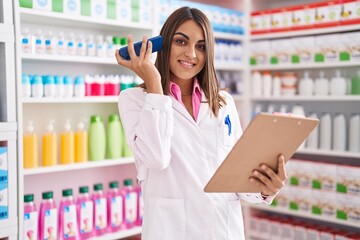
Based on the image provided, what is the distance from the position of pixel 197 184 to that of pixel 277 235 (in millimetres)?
2625

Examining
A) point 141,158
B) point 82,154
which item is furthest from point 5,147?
point 141,158

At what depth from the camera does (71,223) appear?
120 inches

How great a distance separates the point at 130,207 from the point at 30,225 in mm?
801

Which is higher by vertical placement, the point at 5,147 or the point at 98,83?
the point at 98,83

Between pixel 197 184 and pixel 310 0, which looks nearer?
pixel 197 184

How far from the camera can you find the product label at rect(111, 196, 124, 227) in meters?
3.29

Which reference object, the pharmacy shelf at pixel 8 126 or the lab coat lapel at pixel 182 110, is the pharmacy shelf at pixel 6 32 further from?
the lab coat lapel at pixel 182 110

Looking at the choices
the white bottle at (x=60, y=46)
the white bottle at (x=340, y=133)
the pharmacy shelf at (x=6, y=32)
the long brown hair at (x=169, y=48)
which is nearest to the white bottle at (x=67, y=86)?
the white bottle at (x=60, y=46)

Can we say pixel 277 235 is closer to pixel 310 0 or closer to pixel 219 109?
pixel 310 0

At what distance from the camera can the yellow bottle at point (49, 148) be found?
304cm

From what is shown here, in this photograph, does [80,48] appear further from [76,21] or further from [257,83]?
[257,83]

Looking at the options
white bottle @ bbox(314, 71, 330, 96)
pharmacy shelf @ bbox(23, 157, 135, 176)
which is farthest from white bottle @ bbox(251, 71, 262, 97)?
pharmacy shelf @ bbox(23, 157, 135, 176)

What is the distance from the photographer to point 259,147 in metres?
1.55

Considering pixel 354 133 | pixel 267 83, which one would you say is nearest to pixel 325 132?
pixel 354 133
